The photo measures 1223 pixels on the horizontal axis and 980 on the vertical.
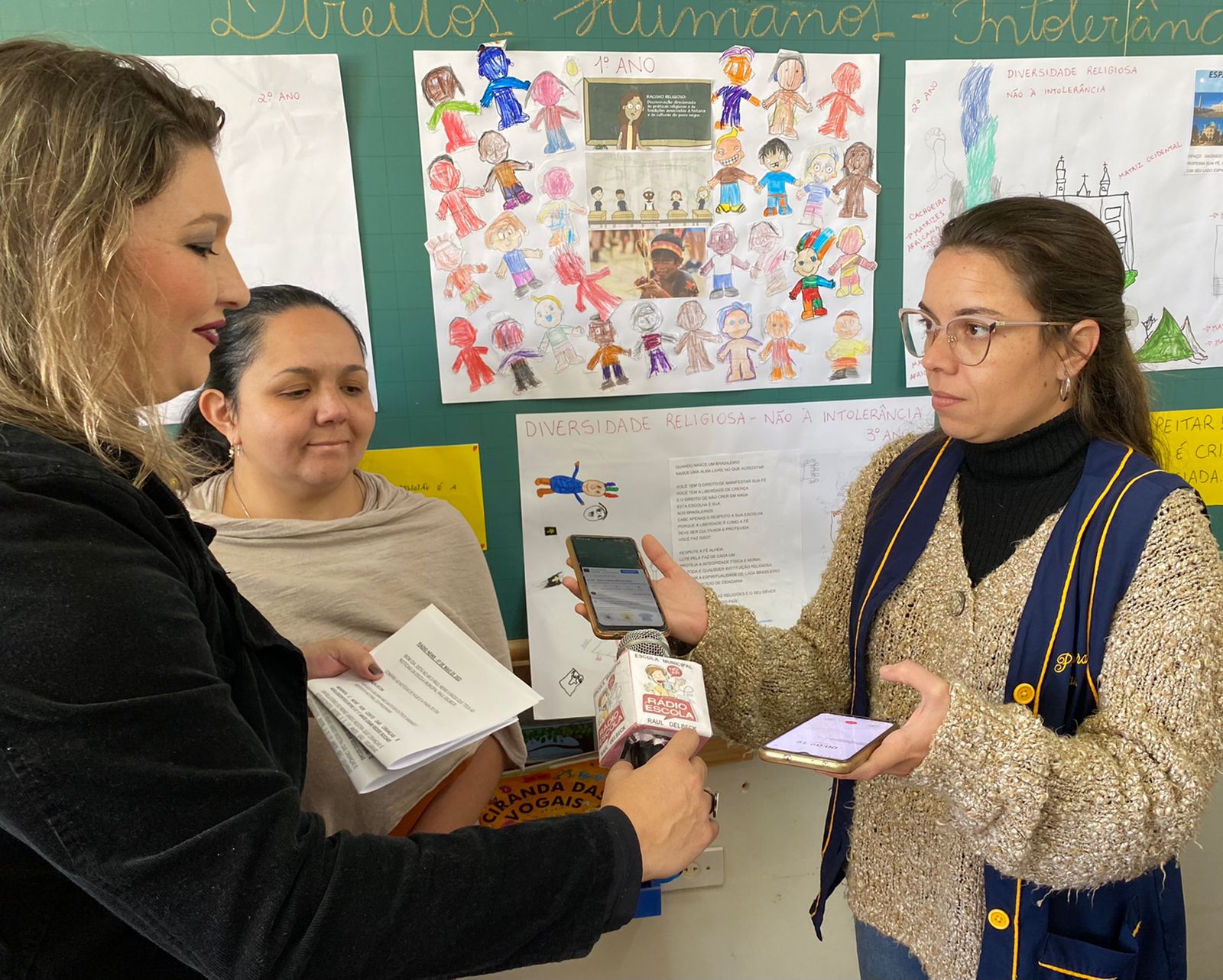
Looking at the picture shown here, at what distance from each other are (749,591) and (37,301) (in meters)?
1.26

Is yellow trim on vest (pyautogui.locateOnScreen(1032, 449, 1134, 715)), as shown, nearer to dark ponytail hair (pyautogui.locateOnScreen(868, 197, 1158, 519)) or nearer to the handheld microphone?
dark ponytail hair (pyautogui.locateOnScreen(868, 197, 1158, 519))

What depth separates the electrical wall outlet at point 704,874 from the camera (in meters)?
1.73

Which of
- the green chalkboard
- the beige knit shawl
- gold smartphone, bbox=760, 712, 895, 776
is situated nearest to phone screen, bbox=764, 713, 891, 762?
gold smartphone, bbox=760, 712, 895, 776

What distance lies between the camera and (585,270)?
1.46 metres

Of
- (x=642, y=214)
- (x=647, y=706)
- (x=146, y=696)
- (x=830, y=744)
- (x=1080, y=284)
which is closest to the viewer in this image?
(x=146, y=696)

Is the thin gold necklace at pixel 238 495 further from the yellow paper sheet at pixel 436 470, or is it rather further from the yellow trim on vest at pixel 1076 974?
the yellow trim on vest at pixel 1076 974

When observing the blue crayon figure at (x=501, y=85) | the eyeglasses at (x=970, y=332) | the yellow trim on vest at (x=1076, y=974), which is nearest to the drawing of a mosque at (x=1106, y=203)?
the eyeglasses at (x=970, y=332)

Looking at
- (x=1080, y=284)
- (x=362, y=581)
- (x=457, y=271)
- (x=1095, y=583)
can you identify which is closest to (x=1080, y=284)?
(x=1080, y=284)

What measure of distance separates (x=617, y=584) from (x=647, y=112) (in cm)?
88

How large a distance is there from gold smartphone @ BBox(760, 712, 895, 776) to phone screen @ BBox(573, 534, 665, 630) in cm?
18

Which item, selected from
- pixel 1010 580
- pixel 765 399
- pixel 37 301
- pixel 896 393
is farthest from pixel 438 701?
pixel 896 393

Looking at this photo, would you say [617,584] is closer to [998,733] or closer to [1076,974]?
[998,733]

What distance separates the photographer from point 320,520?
51.3 inches

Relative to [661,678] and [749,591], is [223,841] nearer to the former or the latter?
[661,678]
